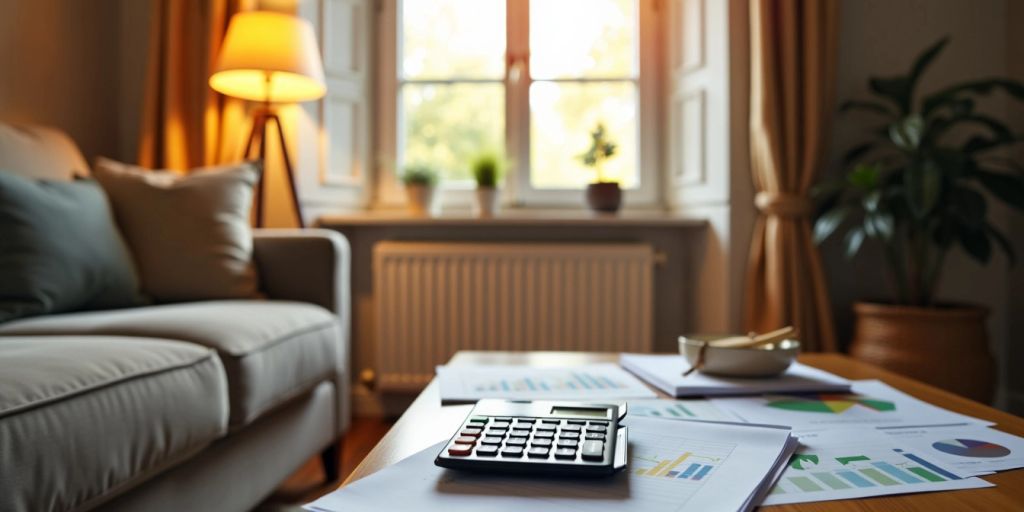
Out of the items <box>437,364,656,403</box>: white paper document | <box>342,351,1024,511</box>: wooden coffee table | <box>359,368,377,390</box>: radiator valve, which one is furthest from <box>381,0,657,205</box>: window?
<box>437,364,656,403</box>: white paper document

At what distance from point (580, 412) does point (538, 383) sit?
0.96 ft

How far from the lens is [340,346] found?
5.92 feet

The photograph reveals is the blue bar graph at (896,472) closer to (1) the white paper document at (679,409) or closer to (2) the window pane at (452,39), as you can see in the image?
(1) the white paper document at (679,409)

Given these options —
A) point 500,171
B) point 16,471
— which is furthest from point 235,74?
point 16,471

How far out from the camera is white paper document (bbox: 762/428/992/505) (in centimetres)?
55

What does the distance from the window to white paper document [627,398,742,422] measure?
191 centimetres

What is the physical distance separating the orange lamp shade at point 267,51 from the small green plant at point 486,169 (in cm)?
58

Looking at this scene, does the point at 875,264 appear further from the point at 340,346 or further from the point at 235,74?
the point at 235,74

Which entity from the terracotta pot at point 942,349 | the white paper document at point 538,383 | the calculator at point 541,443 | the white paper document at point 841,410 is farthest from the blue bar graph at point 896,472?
the terracotta pot at point 942,349

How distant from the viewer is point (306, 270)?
6.02ft

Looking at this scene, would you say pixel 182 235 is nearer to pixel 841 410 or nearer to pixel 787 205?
pixel 841 410

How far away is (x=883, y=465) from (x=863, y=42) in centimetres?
216

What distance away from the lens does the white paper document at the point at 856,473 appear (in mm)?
553

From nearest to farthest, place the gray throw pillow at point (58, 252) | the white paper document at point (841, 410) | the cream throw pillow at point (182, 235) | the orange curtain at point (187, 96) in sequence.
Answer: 1. the white paper document at point (841, 410)
2. the gray throw pillow at point (58, 252)
3. the cream throw pillow at point (182, 235)
4. the orange curtain at point (187, 96)
